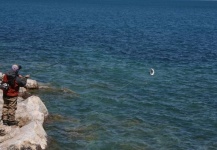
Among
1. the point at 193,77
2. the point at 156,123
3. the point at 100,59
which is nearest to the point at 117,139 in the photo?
the point at 156,123

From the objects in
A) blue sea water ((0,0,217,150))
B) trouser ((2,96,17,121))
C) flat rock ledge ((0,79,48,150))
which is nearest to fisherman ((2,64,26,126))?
trouser ((2,96,17,121))

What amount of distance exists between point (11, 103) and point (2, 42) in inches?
1378

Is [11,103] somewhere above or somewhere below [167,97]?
above

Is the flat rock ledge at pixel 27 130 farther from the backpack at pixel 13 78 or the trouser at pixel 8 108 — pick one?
the backpack at pixel 13 78

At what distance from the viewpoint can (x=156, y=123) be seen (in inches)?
956

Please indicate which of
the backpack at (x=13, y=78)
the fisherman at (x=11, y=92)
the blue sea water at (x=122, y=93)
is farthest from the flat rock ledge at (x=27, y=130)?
the backpack at (x=13, y=78)

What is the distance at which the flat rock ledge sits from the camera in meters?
17.7

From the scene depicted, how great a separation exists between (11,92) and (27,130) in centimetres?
248

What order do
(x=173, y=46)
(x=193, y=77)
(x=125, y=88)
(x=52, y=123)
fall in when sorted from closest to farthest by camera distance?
(x=52, y=123) → (x=125, y=88) → (x=193, y=77) → (x=173, y=46)

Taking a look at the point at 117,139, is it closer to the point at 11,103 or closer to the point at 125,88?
the point at 11,103

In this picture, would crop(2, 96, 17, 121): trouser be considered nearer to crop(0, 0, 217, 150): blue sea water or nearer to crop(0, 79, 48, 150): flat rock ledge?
crop(0, 79, 48, 150): flat rock ledge

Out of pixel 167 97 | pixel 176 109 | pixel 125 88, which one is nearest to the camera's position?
pixel 176 109

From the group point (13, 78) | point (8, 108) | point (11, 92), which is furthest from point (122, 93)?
point (13, 78)

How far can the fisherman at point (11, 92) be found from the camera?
1914 cm
